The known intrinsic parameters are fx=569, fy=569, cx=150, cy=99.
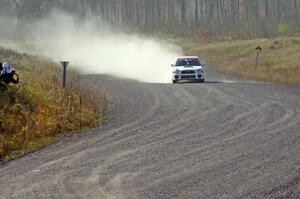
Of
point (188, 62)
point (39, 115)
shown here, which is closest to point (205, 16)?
point (188, 62)

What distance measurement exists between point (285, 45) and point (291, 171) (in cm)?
4421

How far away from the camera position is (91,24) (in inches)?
4712

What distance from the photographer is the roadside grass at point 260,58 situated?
34419mm

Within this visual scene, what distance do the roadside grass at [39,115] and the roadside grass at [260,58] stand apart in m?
14.8

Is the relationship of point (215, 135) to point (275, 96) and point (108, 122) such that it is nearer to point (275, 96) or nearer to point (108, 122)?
point (108, 122)

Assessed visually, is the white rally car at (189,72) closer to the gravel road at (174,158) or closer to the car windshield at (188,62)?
Result: the car windshield at (188,62)

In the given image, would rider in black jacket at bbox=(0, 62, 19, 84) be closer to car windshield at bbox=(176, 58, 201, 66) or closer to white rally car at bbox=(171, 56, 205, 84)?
white rally car at bbox=(171, 56, 205, 84)

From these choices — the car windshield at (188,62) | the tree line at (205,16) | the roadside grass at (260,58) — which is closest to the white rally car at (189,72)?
the car windshield at (188,62)

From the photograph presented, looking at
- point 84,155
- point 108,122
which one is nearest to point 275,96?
point 108,122

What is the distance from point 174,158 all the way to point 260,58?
122 ft

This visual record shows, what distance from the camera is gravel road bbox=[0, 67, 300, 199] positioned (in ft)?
28.6

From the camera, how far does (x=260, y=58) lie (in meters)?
47.0

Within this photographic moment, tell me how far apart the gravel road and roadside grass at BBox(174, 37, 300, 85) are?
13812 millimetres

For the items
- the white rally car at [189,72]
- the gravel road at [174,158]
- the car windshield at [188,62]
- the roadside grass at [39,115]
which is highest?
the car windshield at [188,62]
